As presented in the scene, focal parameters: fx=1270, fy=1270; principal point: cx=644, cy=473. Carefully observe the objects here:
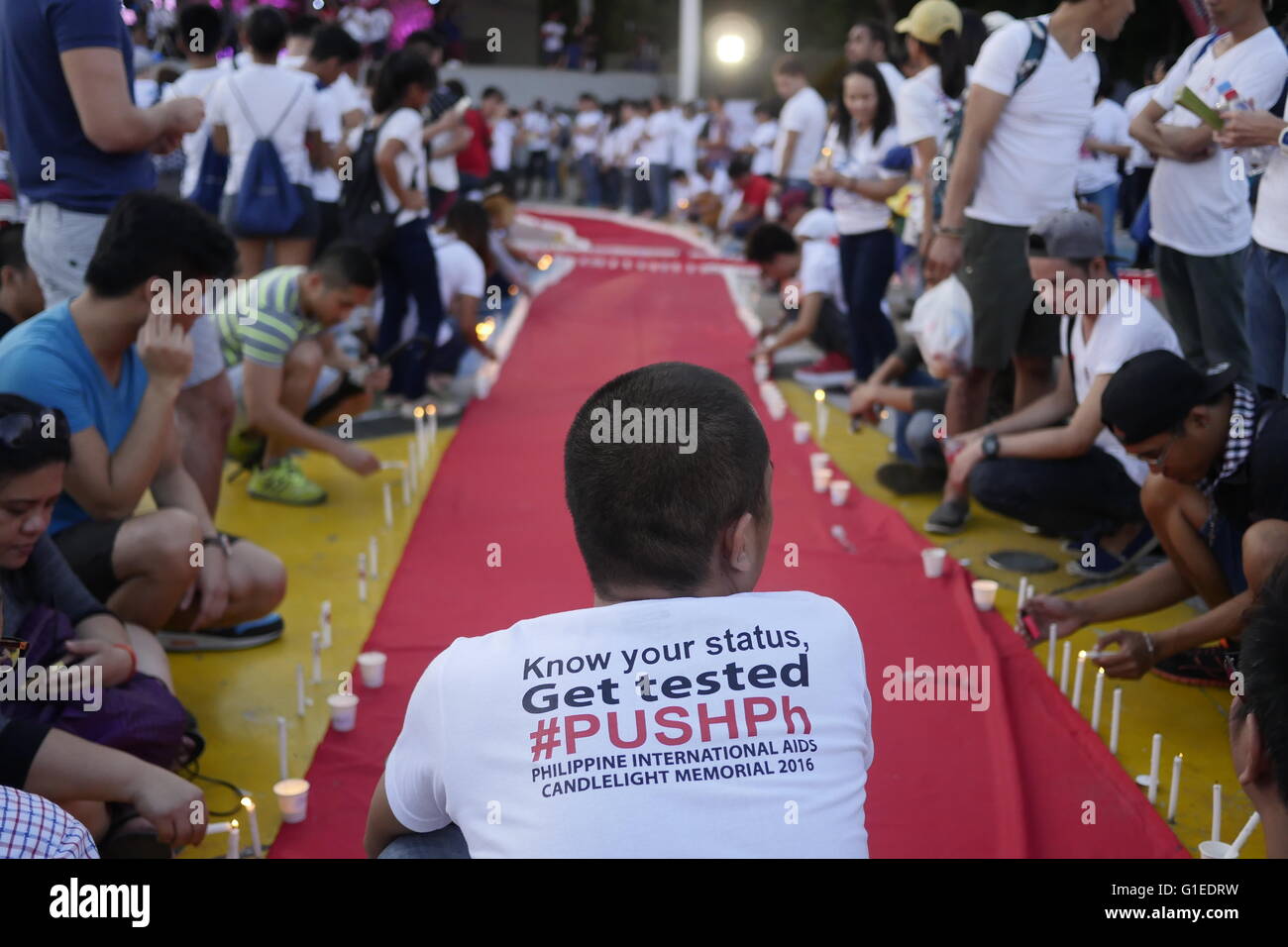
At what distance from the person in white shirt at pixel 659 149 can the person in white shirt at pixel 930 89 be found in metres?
11.0

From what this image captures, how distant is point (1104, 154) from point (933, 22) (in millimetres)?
3733

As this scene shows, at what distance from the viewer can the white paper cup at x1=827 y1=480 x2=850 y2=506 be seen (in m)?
4.84

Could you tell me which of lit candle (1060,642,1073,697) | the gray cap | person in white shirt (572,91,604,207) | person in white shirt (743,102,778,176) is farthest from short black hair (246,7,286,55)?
person in white shirt (572,91,604,207)

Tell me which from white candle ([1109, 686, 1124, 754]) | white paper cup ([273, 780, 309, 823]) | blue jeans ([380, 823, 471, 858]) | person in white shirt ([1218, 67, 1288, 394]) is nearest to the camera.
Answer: blue jeans ([380, 823, 471, 858])

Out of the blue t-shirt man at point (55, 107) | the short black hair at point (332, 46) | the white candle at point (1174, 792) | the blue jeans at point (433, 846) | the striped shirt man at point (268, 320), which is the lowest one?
the white candle at point (1174, 792)

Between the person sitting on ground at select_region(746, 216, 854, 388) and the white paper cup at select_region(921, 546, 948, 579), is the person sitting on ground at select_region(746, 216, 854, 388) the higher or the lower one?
the higher one

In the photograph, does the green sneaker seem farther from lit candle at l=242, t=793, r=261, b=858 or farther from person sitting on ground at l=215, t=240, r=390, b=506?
lit candle at l=242, t=793, r=261, b=858

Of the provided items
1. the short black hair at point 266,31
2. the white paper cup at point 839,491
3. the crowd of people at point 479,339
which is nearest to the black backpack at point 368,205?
the crowd of people at point 479,339

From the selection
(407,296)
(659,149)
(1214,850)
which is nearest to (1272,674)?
(1214,850)

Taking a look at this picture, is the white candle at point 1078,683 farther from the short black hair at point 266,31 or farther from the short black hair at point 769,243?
the short black hair at point 266,31

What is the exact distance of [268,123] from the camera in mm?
5727

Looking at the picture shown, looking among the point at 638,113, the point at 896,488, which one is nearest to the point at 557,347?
the point at 896,488

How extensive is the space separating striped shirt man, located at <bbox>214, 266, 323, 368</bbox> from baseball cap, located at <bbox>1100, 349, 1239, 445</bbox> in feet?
9.52

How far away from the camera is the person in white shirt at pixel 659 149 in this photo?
A: 1672 centimetres
